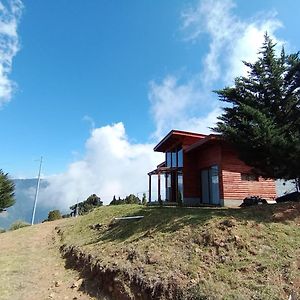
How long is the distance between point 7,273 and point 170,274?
6.68 meters

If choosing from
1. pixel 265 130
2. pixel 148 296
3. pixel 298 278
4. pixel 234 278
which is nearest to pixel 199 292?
pixel 234 278

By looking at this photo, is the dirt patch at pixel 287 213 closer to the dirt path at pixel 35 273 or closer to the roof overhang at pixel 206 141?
the dirt path at pixel 35 273

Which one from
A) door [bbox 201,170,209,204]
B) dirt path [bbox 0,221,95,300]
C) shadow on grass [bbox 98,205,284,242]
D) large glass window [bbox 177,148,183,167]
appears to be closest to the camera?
dirt path [bbox 0,221,95,300]

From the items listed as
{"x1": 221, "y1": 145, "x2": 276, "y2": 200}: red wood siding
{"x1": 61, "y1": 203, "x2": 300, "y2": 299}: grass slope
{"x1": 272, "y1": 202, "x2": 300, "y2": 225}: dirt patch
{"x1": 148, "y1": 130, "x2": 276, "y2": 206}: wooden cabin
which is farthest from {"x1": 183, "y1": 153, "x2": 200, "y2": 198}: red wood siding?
{"x1": 272, "y1": 202, "x2": 300, "y2": 225}: dirt patch

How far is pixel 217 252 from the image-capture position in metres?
8.47

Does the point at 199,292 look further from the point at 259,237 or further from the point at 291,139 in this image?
the point at 291,139

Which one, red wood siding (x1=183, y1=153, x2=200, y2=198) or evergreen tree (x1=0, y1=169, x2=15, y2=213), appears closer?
red wood siding (x1=183, y1=153, x2=200, y2=198)

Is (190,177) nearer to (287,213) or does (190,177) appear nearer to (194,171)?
(194,171)

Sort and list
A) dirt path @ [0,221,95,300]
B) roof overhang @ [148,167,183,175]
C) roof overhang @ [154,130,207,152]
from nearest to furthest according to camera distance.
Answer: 1. dirt path @ [0,221,95,300]
2. roof overhang @ [154,130,207,152]
3. roof overhang @ [148,167,183,175]

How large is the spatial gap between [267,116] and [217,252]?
6617 millimetres

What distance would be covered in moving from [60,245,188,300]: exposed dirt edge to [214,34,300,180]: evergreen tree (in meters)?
6.55

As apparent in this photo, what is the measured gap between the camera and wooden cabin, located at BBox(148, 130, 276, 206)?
65.7 ft

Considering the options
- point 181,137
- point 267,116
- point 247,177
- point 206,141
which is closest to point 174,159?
point 181,137

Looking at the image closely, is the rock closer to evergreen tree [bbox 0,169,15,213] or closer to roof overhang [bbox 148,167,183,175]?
roof overhang [bbox 148,167,183,175]
